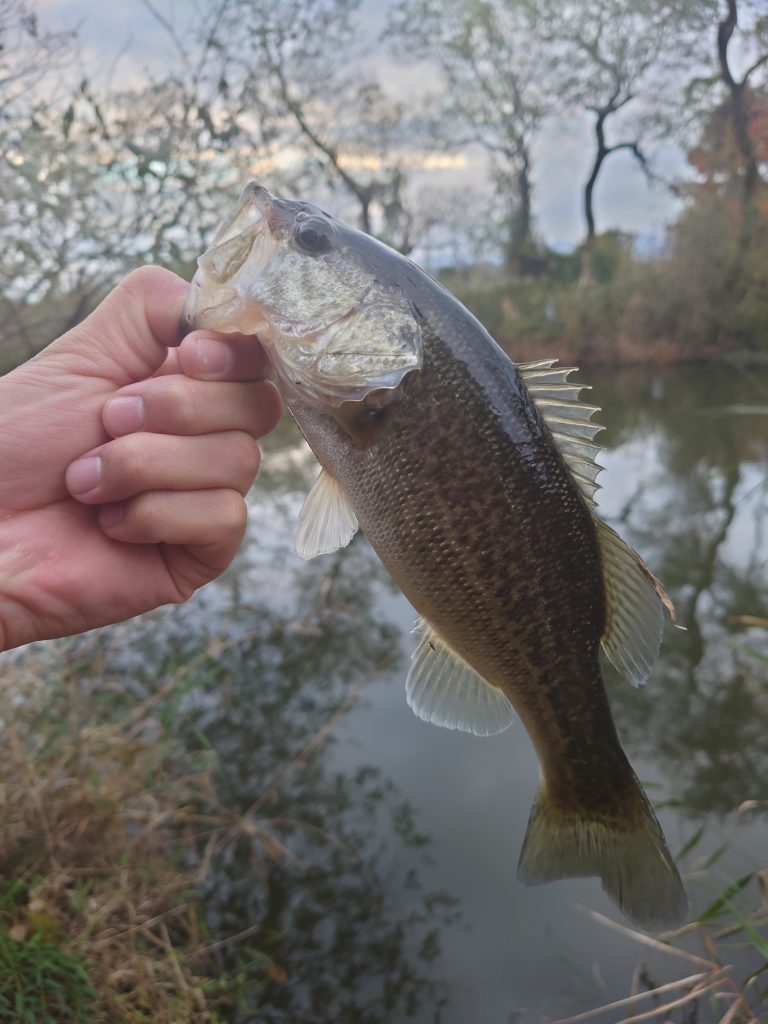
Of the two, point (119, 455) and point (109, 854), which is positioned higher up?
point (119, 455)

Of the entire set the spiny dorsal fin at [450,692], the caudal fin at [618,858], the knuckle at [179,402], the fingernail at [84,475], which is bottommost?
the caudal fin at [618,858]

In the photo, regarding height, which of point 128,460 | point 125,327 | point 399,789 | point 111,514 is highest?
point 125,327

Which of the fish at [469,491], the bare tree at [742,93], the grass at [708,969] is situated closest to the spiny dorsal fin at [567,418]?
the fish at [469,491]

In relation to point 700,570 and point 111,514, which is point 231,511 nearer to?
point 111,514

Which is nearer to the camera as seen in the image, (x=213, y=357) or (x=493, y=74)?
(x=213, y=357)

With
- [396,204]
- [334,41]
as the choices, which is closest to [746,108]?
[396,204]

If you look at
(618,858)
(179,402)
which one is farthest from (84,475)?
(618,858)

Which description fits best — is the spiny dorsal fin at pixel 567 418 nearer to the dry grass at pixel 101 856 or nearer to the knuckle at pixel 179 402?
the knuckle at pixel 179 402
